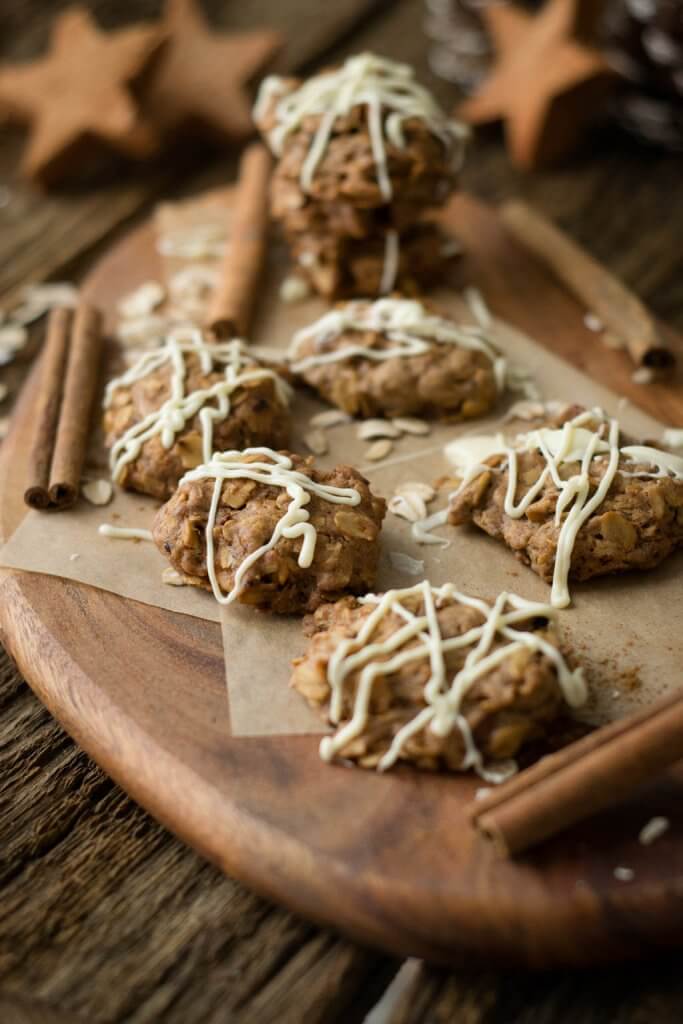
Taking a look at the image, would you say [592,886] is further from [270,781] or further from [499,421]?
[499,421]

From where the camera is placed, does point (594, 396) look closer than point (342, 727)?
No

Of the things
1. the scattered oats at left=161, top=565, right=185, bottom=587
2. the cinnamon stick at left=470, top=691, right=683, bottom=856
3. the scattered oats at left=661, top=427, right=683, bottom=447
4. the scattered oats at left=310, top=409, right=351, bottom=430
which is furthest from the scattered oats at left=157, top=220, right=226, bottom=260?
the cinnamon stick at left=470, top=691, right=683, bottom=856

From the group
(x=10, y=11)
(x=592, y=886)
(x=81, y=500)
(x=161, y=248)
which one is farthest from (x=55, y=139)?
(x=592, y=886)

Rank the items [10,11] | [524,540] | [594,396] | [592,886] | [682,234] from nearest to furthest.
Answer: [592,886] → [524,540] → [594,396] → [682,234] → [10,11]

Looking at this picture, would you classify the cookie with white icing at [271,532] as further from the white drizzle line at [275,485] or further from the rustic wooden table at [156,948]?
the rustic wooden table at [156,948]

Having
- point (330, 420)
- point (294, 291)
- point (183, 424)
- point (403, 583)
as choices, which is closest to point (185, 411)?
point (183, 424)

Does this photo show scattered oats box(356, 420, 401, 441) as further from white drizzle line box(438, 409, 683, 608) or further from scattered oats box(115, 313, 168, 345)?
scattered oats box(115, 313, 168, 345)

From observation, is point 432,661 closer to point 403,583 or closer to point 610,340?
point 403,583
